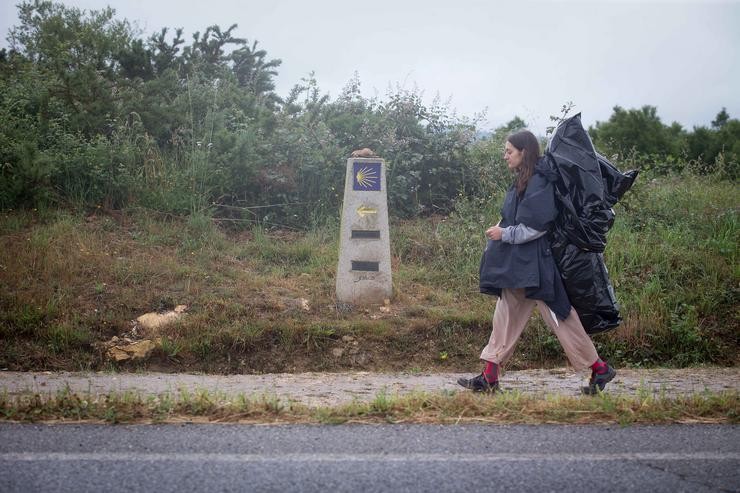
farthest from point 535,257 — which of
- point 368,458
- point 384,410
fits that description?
point 368,458

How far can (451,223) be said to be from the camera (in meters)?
9.97

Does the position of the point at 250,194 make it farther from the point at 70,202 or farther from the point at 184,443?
the point at 184,443

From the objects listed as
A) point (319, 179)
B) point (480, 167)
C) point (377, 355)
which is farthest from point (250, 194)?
point (377, 355)

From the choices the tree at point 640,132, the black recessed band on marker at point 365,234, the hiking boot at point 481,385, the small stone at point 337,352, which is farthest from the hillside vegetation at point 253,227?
the tree at point 640,132

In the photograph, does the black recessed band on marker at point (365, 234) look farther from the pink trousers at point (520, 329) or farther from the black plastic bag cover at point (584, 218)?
the black plastic bag cover at point (584, 218)

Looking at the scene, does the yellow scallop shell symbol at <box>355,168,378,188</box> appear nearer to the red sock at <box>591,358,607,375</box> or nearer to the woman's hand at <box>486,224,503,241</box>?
the woman's hand at <box>486,224,503,241</box>

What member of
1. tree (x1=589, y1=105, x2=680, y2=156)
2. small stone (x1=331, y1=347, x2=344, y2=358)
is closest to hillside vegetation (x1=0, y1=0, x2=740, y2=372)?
small stone (x1=331, y1=347, x2=344, y2=358)

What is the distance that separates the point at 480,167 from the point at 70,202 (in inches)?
225

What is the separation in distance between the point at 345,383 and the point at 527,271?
192 cm

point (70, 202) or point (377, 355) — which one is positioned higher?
point (70, 202)

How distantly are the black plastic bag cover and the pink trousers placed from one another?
0.14 m

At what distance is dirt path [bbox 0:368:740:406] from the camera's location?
559 cm

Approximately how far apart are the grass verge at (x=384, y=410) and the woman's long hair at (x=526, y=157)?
1503 millimetres

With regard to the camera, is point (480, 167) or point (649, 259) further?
point (480, 167)
